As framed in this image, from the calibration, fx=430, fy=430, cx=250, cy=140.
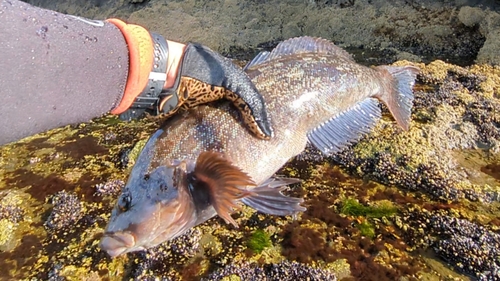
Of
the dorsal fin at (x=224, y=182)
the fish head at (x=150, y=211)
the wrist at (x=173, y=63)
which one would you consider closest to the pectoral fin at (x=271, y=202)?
the dorsal fin at (x=224, y=182)

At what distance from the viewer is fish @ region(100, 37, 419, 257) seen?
2314 millimetres

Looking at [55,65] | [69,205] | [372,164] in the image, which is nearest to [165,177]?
[55,65]

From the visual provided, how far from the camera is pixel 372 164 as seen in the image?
3520 millimetres

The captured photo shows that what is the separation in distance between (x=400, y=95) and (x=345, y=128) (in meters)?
0.71

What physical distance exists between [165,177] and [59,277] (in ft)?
3.93

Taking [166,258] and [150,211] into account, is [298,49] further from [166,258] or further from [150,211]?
[166,258]

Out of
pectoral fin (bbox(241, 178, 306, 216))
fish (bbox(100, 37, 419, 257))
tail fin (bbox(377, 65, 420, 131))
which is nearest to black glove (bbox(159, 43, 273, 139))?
fish (bbox(100, 37, 419, 257))

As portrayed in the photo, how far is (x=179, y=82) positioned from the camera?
245cm

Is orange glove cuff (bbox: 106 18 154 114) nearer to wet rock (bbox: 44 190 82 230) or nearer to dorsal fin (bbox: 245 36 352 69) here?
dorsal fin (bbox: 245 36 352 69)

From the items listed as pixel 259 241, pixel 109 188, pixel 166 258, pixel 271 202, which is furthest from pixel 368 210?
pixel 109 188

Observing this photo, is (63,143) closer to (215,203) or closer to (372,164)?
(215,203)

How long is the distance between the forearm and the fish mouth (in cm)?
62

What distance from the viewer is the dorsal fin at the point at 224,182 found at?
2297mm

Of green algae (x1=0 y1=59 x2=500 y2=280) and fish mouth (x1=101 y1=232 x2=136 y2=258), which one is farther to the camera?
green algae (x1=0 y1=59 x2=500 y2=280)
